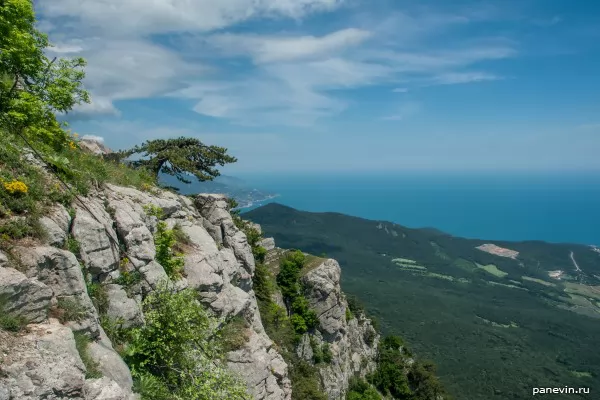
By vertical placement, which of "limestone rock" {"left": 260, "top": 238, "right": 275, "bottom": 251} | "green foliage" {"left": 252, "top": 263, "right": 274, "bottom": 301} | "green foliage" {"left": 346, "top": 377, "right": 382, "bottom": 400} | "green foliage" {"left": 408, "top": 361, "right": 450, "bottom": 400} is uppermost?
"limestone rock" {"left": 260, "top": 238, "right": 275, "bottom": 251}

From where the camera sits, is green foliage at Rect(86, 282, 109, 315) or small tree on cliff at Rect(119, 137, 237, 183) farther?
small tree on cliff at Rect(119, 137, 237, 183)

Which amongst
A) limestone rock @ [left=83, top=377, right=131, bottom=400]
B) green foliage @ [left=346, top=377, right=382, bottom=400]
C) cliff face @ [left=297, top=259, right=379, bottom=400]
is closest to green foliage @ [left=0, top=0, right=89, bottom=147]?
limestone rock @ [left=83, top=377, right=131, bottom=400]

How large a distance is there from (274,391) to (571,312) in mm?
196796

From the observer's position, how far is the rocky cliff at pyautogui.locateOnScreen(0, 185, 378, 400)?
8883 mm

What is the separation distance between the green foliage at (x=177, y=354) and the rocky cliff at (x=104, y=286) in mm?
964

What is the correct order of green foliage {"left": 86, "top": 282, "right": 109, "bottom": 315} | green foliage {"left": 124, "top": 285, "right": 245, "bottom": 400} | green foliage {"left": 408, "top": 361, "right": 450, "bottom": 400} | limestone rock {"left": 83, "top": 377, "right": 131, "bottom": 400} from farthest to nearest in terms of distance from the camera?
green foliage {"left": 408, "top": 361, "right": 450, "bottom": 400}
green foliage {"left": 86, "top": 282, "right": 109, "bottom": 315}
green foliage {"left": 124, "top": 285, "right": 245, "bottom": 400}
limestone rock {"left": 83, "top": 377, "right": 131, "bottom": 400}

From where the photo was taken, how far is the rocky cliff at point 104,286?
8883 millimetres

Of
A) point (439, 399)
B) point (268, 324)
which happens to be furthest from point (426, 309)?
point (268, 324)

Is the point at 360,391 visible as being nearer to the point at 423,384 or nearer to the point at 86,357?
the point at 423,384

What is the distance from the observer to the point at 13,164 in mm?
12992

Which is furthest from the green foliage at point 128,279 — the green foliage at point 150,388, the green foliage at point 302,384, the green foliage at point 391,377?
the green foliage at point 391,377

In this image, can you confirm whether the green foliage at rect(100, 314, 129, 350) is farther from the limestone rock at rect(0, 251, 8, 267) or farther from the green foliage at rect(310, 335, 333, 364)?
the green foliage at rect(310, 335, 333, 364)

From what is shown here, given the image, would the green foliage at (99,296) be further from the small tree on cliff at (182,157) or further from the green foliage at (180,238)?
the small tree on cliff at (182,157)

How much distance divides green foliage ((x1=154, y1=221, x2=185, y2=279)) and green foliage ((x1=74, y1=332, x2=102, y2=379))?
6.48 meters
